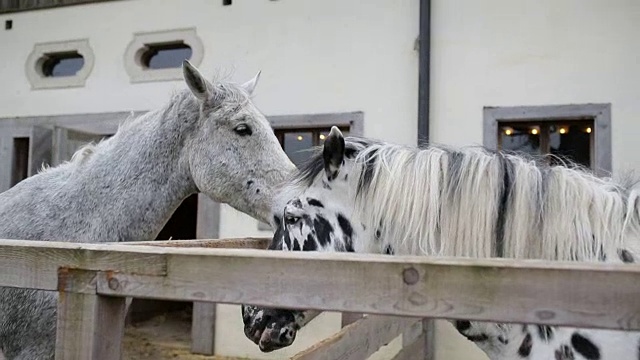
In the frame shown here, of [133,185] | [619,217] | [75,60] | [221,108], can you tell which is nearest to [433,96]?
[221,108]

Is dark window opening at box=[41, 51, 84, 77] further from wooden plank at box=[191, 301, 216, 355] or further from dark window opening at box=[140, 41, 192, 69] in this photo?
wooden plank at box=[191, 301, 216, 355]

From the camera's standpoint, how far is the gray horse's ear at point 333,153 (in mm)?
1766

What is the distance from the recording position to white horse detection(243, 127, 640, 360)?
1562 millimetres

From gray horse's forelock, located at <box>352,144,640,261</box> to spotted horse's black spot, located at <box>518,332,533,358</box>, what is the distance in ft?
0.81

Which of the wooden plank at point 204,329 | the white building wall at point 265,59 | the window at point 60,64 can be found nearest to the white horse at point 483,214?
the white building wall at point 265,59

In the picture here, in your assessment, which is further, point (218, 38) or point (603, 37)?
point (218, 38)

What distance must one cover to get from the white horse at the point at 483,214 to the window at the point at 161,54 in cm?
415

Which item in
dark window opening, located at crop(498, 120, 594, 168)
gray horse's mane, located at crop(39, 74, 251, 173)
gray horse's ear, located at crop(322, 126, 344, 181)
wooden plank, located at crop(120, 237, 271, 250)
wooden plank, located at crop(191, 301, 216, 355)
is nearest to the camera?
gray horse's ear, located at crop(322, 126, 344, 181)

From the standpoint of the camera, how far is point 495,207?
1.61 m

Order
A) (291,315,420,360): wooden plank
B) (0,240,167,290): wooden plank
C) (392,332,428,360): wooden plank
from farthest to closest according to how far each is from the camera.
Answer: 1. (392,332,428,360): wooden plank
2. (291,315,420,360): wooden plank
3. (0,240,167,290): wooden plank

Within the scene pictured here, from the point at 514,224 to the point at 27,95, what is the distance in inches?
237

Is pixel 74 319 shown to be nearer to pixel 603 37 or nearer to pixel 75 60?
pixel 603 37

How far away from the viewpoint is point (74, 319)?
1286 mm

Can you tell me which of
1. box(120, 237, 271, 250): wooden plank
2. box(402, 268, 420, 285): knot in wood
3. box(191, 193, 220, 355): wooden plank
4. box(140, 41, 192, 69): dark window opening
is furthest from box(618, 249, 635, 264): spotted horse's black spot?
box(140, 41, 192, 69): dark window opening
